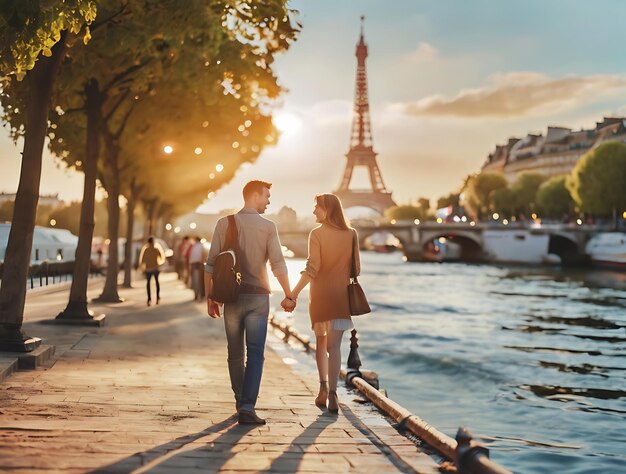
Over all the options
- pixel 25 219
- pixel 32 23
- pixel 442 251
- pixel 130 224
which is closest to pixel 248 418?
pixel 32 23

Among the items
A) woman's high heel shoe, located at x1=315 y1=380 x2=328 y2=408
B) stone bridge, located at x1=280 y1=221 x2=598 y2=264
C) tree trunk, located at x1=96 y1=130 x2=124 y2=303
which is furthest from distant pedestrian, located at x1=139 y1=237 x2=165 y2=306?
stone bridge, located at x1=280 y1=221 x2=598 y2=264

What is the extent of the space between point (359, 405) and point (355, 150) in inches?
4983

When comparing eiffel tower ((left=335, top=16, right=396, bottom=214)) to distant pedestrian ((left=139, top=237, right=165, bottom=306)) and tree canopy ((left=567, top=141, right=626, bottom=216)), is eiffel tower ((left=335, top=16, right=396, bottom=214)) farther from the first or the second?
distant pedestrian ((left=139, top=237, right=165, bottom=306))

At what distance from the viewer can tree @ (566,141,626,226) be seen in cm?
7494

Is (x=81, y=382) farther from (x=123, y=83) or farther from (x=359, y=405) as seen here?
(x=123, y=83)

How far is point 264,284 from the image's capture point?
6.95 metres

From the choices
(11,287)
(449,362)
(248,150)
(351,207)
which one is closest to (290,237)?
(351,207)

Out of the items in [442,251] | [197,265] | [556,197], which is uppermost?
[556,197]

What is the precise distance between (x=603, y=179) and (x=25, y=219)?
71003mm

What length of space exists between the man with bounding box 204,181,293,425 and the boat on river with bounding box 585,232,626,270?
7227 cm

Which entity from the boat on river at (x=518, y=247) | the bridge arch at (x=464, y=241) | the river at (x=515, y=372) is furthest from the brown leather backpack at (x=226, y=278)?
the bridge arch at (x=464, y=241)

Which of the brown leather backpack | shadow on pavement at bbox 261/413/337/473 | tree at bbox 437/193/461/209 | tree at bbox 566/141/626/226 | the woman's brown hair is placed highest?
tree at bbox 437/193/461/209

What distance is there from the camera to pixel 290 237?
375ft

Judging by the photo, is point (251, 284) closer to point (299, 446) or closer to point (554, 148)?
point (299, 446)
